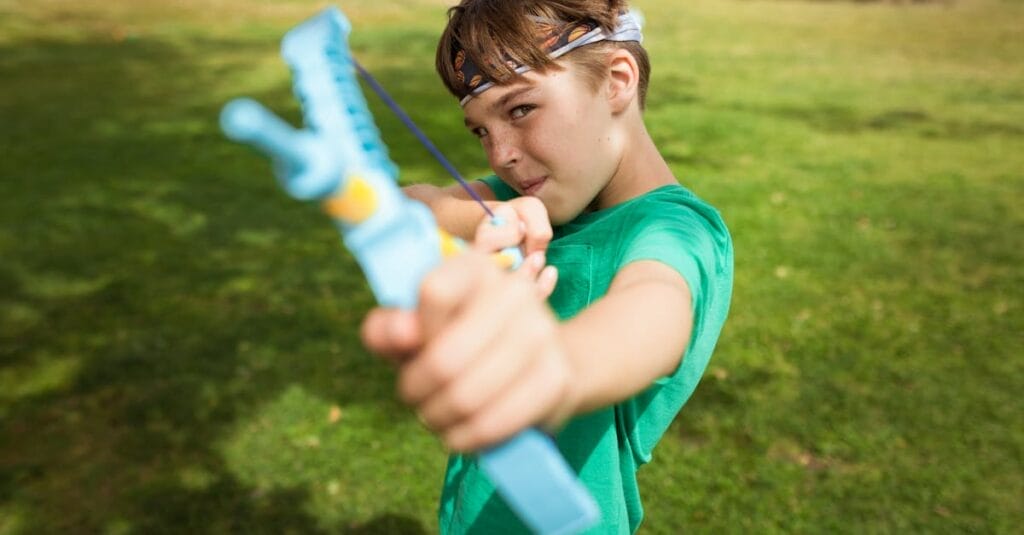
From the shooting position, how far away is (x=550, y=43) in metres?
1.57

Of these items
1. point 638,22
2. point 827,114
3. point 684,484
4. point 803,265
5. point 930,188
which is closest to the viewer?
point 638,22

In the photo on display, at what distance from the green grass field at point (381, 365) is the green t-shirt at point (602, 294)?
193 cm

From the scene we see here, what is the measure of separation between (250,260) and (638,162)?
16.7 ft

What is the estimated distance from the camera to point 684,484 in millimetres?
3752

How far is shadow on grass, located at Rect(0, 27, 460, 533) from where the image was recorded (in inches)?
146

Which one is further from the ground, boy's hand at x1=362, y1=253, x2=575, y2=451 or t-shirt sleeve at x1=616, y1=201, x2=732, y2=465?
boy's hand at x1=362, y1=253, x2=575, y2=451

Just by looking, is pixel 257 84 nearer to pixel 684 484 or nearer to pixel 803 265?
pixel 803 265

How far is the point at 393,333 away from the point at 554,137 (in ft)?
2.96

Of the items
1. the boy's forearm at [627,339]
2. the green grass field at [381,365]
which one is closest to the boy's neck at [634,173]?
the boy's forearm at [627,339]

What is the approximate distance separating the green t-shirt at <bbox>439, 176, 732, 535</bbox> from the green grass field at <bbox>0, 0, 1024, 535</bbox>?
6.35 ft

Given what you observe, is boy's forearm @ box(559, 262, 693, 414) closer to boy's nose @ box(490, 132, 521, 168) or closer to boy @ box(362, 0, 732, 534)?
boy @ box(362, 0, 732, 534)

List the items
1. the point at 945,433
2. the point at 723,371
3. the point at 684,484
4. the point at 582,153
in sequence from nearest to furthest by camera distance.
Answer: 1. the point at 582,153
2. the point at 684,484
3. the point at 945,433
4. the point at 723,371

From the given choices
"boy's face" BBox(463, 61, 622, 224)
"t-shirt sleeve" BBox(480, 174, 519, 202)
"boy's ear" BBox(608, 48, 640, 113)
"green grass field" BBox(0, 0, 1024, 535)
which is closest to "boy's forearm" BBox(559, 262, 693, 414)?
"boy's face" BBox(463, 61, 622, 224)

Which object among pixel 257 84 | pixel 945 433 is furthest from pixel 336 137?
pixel 257 84
